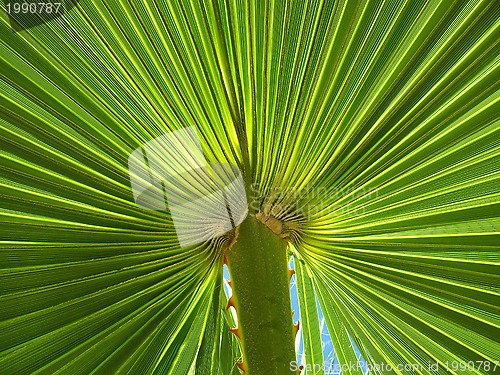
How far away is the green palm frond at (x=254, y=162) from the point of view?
1.35m

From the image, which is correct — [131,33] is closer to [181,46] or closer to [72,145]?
[181,46]

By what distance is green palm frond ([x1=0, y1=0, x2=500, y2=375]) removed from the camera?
135 centimetres

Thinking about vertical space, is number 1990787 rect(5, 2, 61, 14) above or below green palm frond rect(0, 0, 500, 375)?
above

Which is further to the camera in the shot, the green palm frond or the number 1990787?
the green palm frond

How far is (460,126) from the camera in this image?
1.53 m

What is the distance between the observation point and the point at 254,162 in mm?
1601

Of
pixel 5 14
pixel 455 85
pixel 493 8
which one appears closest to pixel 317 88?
pixel 455 85

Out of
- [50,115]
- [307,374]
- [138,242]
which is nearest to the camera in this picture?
[50,115]

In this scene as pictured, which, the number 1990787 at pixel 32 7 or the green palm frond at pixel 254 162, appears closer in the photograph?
the number 1990787 at pixel 32 7

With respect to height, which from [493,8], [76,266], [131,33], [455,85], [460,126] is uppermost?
[131,33]

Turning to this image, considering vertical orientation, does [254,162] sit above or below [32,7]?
below

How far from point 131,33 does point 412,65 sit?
2.60 ft

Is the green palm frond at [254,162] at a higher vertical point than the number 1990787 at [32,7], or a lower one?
lower

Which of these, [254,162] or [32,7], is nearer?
[32,7]
